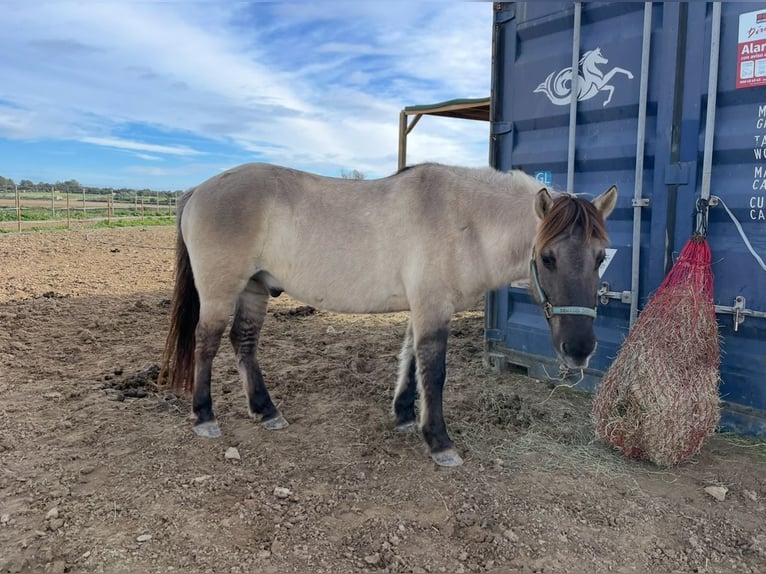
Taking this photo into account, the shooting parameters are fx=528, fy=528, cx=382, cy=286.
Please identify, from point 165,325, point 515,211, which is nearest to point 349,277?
point 515,211

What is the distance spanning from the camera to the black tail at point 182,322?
12.5 feet

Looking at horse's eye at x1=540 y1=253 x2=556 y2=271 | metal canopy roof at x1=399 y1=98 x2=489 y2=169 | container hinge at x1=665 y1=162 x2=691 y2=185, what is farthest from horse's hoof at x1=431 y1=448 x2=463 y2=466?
metal canopy roof at x1=399 y1=98 x2=489 y2=169

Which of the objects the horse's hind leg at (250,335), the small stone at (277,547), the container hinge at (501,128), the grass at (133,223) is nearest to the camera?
the small stone at (277,547)

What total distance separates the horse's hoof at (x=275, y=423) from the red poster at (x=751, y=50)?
143 inches

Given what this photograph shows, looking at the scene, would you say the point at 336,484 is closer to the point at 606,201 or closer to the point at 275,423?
the point at 275,423

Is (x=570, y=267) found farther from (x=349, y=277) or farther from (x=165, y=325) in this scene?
(x=165, y=325)

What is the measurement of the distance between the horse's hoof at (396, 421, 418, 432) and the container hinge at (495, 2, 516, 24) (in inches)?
136

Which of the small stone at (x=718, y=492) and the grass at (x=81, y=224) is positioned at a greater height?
the grass at (x=81, y=224)

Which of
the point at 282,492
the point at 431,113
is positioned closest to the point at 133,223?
the point at 431,113

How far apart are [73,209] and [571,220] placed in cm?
2947

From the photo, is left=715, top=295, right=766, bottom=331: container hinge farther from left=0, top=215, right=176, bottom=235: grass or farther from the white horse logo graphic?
left=0, top=215, right=176, bottom=235: grass

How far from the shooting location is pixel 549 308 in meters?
2.83

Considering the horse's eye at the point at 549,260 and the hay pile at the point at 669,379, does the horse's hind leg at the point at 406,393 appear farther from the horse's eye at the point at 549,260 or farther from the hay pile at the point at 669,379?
the hay pile at the point at 669,379

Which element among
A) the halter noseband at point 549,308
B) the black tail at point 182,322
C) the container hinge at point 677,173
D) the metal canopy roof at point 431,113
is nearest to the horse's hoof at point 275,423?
the black tail at point 182,322
